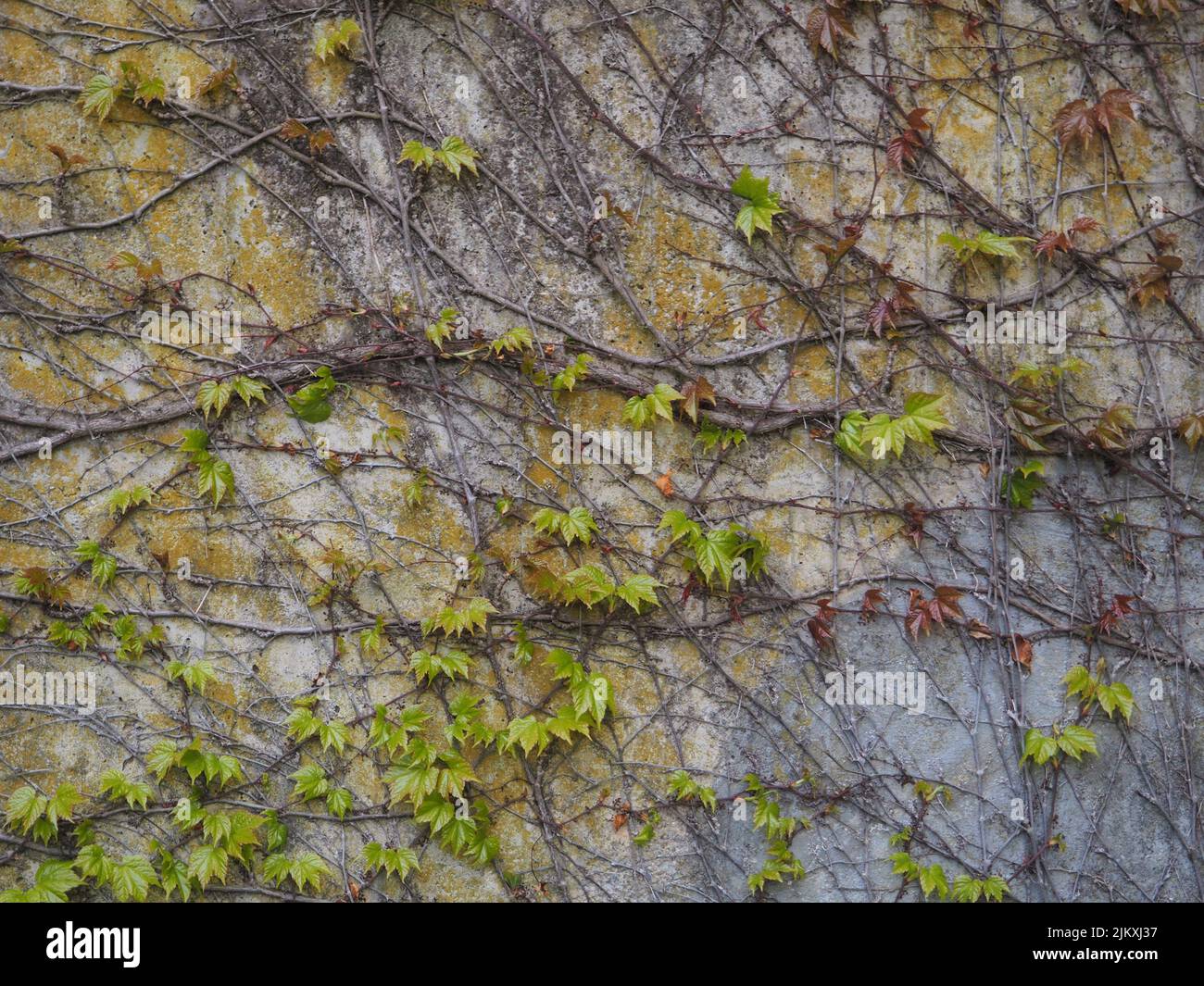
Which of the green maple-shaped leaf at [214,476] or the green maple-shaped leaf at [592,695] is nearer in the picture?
the green maple-shaped leaf at [592,695]

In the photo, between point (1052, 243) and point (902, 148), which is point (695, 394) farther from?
point (1052, 243)

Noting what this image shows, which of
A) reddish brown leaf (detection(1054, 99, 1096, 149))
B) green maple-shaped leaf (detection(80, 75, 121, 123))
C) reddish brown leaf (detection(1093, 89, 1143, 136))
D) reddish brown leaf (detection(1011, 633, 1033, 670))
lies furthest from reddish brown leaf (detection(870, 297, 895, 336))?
green maple-shaped leaf (detection(80, 75, 121, 123))

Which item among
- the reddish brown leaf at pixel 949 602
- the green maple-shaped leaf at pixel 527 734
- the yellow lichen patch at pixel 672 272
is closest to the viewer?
the green maple-shaped leaf at pixel 527 734

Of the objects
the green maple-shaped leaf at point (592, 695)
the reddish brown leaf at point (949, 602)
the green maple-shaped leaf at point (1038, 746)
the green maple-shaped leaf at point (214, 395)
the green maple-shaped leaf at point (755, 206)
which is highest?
the green maple-shaped leaf at point (755, 206)

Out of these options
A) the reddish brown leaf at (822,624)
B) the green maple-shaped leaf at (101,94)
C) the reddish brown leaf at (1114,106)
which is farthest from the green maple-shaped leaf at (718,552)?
the green maple-shaped leaf at (101,94)

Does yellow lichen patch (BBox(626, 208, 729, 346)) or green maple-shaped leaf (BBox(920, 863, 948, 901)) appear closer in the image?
green maple-shaped leaf (BBox(920, 863, 948, 901))

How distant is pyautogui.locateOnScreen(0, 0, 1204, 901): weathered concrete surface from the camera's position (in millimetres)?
3830

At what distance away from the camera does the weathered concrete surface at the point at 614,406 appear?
3830 mm

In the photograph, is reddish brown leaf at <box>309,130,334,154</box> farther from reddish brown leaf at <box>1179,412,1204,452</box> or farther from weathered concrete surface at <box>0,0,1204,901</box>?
reddish brown leaf at <box>1179,412,1204,452</box>

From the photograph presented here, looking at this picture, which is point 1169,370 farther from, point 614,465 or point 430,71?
point 430,71

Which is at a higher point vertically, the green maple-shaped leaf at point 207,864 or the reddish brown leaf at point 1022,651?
the reddish brown leaf at point 1022,651

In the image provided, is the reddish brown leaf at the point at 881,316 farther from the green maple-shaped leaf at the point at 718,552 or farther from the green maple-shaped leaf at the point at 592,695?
the green maple-shaped leaf at the point at 592,695

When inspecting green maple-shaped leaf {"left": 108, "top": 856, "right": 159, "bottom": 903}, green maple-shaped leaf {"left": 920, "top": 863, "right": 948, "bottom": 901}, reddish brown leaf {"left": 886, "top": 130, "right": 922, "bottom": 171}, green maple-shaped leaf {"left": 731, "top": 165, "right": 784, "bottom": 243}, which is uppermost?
reddish brown leaf {"left": 886, "top": 130, "right": 922, "bottom": 171}

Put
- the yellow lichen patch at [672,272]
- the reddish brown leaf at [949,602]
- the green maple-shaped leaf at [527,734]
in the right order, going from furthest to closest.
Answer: the yellow lichen patch at [672,272], the reddish brown leaf at [949,602], the green maple-shaped leaf at [527,734]
